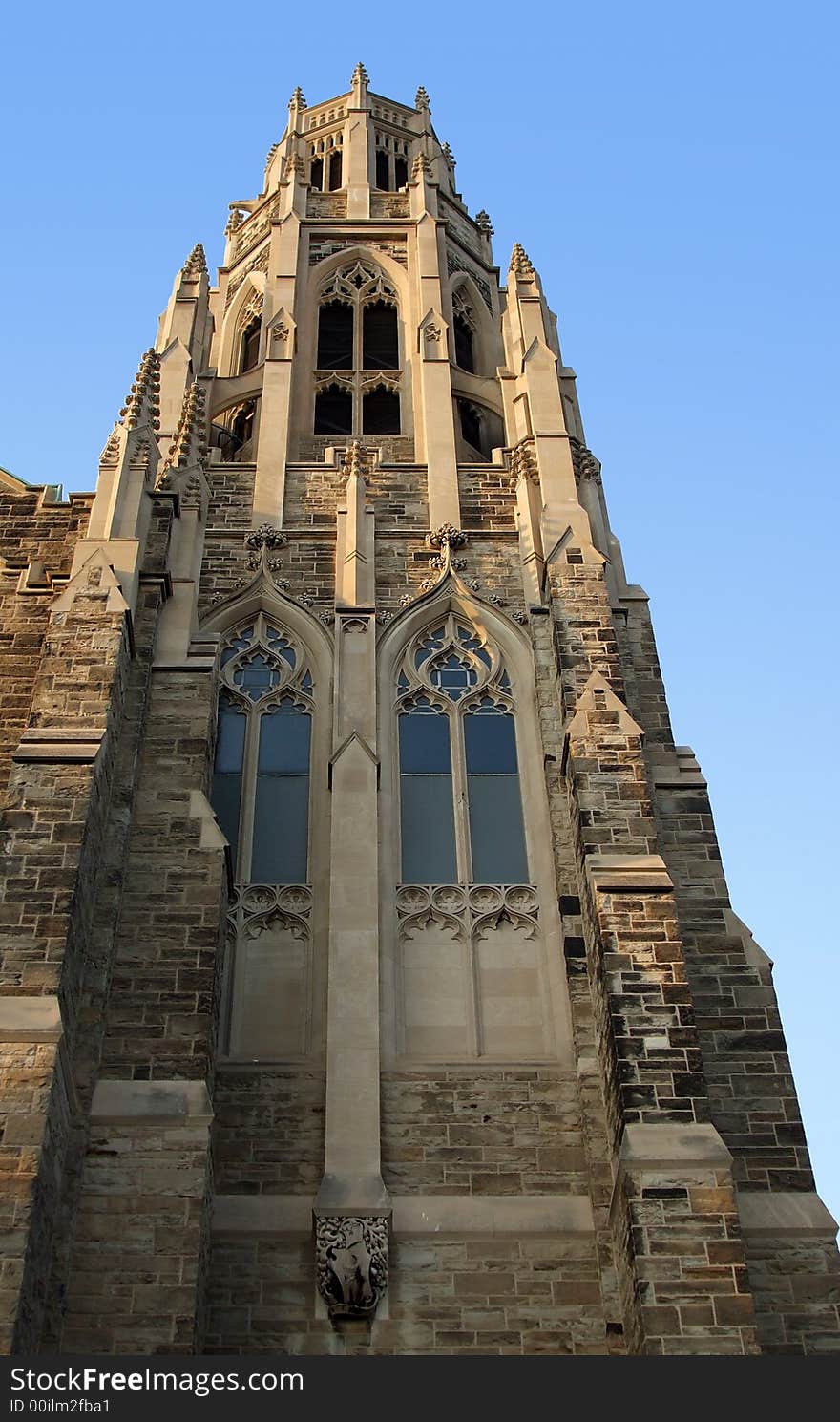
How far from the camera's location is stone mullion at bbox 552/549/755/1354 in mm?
12367

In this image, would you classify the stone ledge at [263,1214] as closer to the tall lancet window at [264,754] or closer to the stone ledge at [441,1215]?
the stone ledge at [441,1215]

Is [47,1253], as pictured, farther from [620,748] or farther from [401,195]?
[401,195]

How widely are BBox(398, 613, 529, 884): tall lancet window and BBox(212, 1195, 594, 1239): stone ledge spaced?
3.67 meters

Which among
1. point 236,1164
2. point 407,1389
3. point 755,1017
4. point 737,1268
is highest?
point 755,1017

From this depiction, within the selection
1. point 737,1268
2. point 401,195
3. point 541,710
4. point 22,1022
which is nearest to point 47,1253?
point 22,1022

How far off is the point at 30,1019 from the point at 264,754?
18.5ft

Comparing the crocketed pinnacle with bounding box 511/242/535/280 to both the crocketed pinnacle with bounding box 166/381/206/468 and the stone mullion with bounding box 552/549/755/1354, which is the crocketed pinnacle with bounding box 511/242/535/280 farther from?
the stone mullion with bounding box 552/549/755/1354

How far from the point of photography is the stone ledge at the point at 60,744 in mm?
15141

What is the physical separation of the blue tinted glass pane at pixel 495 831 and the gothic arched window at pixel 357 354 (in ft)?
26.5

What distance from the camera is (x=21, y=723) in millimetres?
17156

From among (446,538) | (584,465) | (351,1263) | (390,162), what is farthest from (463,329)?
(351,1263)

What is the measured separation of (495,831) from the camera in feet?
56.9

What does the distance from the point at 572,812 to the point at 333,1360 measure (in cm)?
709

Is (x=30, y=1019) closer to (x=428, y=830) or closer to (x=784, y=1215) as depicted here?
(x=428, y=830)
